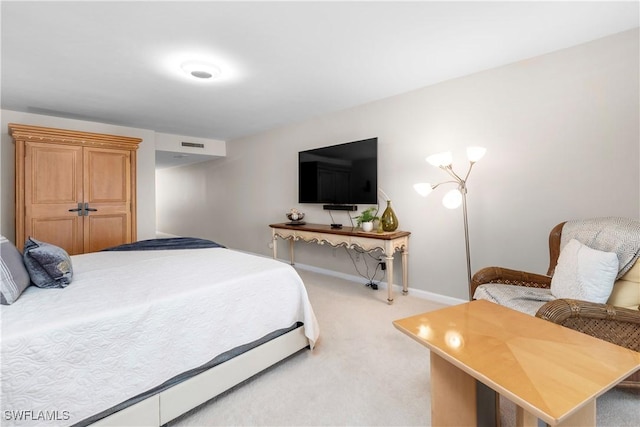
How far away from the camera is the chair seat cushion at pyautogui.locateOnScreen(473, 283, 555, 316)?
176 cm

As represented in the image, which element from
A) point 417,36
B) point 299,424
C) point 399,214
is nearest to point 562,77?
point 417,36

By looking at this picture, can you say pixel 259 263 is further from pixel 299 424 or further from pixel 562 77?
pixel 562 77

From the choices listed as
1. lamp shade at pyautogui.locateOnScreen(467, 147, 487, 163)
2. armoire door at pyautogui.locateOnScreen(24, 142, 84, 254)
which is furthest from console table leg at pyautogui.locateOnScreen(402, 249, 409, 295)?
armoire door at pyautogui.locateOnScreen(24, 142, 84, 254)

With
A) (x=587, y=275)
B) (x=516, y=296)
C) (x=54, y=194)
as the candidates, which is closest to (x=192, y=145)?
(x=54, y=194)

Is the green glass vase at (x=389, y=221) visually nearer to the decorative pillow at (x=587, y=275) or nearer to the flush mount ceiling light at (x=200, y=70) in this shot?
the decorative pillow at (x=587, y=275)

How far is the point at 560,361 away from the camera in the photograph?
100 centimetres

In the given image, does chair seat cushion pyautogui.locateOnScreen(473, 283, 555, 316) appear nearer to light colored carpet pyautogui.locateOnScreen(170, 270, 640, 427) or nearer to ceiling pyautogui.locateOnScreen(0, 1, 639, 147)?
light colored carpet pyautogui.locateOnScreen(170, 270, 640, 427)

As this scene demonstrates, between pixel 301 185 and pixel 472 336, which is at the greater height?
pixel 301 185

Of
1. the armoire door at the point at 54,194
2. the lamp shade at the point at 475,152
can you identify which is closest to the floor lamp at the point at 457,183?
the lamp shade at the point at 475,152

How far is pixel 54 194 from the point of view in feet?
11.5

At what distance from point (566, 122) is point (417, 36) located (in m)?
1.44

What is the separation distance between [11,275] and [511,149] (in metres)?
3.63

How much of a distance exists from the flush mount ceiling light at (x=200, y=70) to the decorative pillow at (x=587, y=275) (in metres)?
3.15

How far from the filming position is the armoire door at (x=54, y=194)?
132 inches
